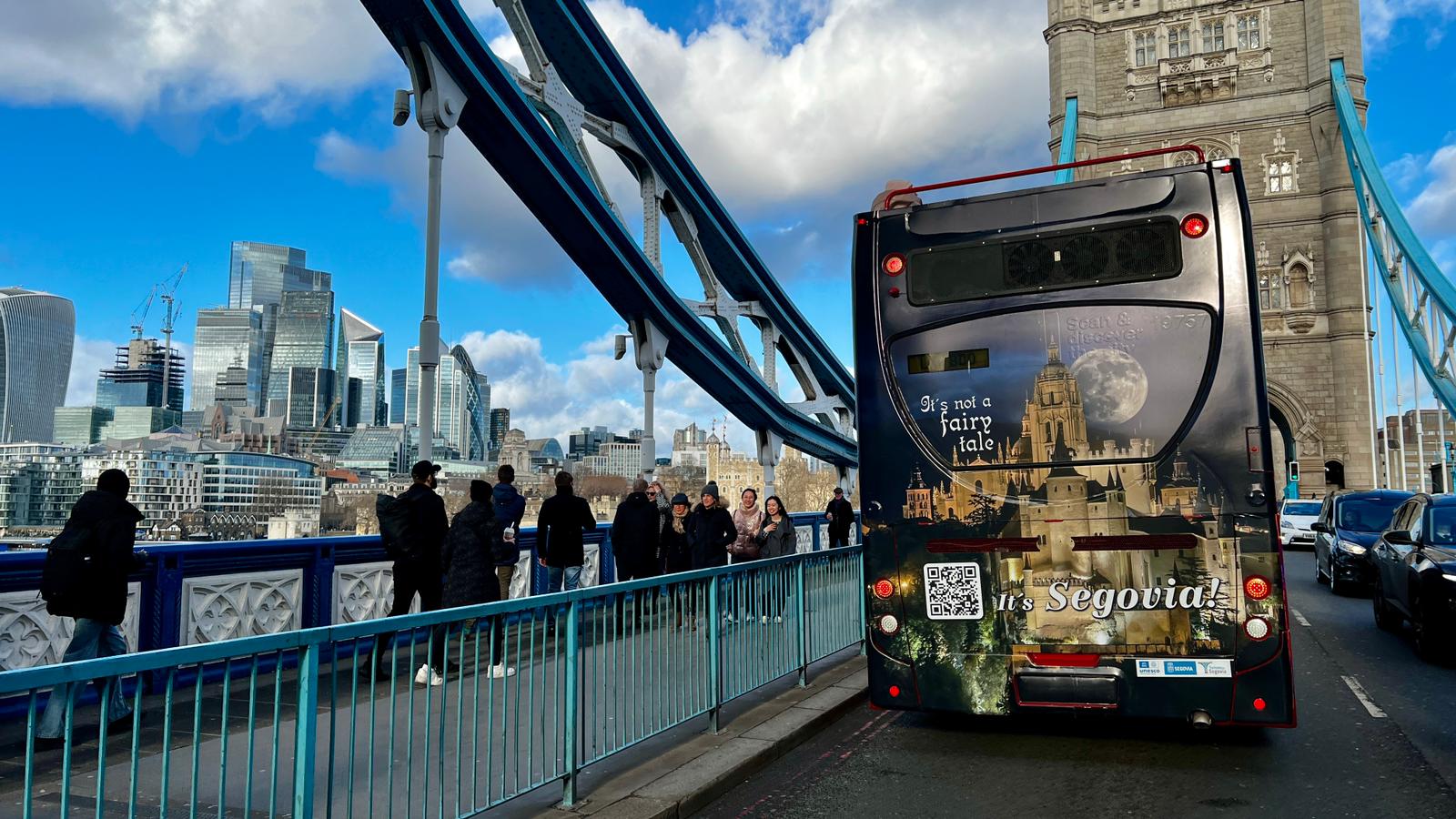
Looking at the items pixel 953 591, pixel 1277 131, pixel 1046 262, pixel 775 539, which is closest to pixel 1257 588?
pixel 953 591

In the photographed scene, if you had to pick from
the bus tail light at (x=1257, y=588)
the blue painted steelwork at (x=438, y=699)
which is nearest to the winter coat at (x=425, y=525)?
the blue painted steelwork at (x=438, y=699)

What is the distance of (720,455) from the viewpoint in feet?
420

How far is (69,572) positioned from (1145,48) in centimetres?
5023

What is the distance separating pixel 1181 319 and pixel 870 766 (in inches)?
115

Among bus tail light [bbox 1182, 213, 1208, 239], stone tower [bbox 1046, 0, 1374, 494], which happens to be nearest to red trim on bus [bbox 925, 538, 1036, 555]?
bus tail light [bbox 1182, 213, 1208, 239]

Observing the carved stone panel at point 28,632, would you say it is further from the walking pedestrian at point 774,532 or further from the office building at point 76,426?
the office building at point 76,426

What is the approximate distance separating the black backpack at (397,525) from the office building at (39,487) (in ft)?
245

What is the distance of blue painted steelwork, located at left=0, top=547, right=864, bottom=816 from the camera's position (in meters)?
2.77

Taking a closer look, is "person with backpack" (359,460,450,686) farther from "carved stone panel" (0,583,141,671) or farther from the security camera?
the security camera

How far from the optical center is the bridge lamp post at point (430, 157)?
930 cm

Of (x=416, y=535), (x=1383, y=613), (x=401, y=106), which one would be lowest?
(x=1383, y=613)

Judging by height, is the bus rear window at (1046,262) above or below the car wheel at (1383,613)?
above

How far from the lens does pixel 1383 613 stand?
10.4 m

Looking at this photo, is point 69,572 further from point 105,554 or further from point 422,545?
point 422,545
